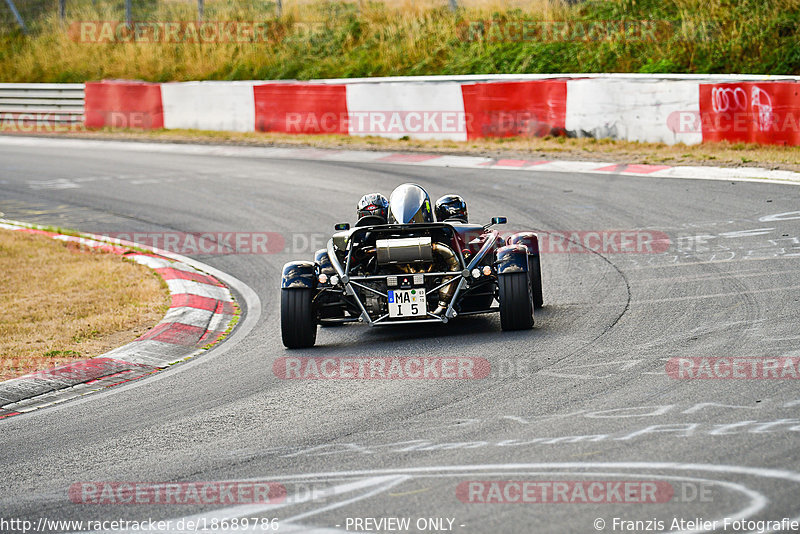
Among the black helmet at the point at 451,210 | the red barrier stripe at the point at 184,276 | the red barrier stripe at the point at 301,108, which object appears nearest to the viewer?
the black helmet at the point at 451,210

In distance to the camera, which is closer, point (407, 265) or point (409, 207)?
point (407, 265)

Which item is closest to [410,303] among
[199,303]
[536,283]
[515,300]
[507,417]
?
[515,300]

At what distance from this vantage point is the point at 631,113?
18.5 m

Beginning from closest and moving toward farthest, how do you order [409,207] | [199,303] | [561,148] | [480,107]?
[409,207] → [199,303] → [561,148] → [480,107]

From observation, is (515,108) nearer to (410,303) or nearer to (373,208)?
(373,208)

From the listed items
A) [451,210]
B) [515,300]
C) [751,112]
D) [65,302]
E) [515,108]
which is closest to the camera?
[515,300]

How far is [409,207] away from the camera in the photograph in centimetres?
880

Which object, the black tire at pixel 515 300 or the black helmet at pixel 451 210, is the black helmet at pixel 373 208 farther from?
the black tire at pixel 515 300

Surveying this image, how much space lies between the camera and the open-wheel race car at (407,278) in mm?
8141

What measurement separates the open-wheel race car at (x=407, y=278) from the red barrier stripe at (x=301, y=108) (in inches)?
570

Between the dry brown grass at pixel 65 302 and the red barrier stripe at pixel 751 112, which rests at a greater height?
the red barrier stripe at pixel 751 112

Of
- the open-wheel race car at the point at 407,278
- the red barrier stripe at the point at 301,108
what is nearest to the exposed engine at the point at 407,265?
the open-wheel race car at the point at 407,278

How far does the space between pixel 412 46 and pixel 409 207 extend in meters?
19.3

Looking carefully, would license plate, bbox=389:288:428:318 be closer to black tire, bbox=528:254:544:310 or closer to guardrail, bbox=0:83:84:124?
black tire, bbox=528:254:544:310
